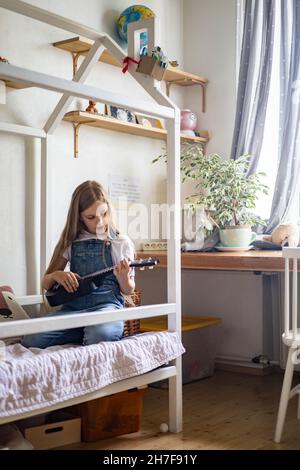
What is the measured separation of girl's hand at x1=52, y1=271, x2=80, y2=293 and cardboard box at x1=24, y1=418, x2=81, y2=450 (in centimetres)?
48

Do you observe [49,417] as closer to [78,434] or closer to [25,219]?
[78,434]

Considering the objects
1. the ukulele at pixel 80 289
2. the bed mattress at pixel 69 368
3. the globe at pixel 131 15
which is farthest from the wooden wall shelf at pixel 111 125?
the bed mattress at pixel 69 368

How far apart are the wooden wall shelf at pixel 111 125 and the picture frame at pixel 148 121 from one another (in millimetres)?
43

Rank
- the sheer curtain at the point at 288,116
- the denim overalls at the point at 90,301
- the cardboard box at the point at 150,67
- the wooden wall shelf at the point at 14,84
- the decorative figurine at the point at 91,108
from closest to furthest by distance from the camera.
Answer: the denim overalls at the point at 90,301 → the cardboard box at the point at 150,67 → the wooden wall shelf at the point at 14,84 → the decorative figurine at the point at 91,108 → the sheer curtain at the point at 288,116

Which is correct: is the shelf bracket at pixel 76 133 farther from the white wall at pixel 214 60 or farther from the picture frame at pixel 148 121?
the white wall at pixel 214 60

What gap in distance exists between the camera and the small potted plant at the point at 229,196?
3287mm

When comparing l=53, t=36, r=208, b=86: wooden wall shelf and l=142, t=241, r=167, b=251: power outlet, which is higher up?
l=53, t=36, r=208, b=86: wooden wall shelf

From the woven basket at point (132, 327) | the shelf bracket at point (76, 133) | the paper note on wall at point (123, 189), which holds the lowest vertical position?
the woven basket at point (132, 327)

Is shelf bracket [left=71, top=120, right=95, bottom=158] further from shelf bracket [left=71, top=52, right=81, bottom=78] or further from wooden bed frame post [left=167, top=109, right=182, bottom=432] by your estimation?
wooden bed frame post [left=167, top=109, right=182, bottom=432]

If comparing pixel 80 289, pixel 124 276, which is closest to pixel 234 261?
pixel 124 276

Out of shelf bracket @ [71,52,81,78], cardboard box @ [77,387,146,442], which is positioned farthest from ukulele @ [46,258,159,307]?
shelf bracket @ [71,52,81,78]

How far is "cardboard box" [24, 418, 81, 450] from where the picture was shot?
216 centimetres
